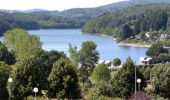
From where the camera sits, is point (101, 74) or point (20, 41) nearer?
point (101, 74)

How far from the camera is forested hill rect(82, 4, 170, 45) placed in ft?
362

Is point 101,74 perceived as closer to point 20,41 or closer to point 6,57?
point 6,57

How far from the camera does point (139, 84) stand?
20.8 m

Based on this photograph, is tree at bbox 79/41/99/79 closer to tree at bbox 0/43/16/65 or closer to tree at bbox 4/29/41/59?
tree at bbox 4/29/41/59

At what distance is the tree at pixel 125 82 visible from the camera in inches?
818

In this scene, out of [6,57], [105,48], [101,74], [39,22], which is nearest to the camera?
[6,57]

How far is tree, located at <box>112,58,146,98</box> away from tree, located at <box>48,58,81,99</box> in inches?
72.5

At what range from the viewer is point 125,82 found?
20.9 m

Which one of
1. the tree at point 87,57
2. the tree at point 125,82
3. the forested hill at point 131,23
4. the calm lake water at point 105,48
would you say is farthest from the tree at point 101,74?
the forested hill at point 131,23

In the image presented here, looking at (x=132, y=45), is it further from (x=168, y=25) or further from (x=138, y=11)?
(x=138, y=11)

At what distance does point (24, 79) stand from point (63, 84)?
1.59 metres

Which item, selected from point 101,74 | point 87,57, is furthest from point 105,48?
point 101,74

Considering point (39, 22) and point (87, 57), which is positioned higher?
point (87, 57)

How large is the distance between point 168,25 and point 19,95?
94.9 meters
